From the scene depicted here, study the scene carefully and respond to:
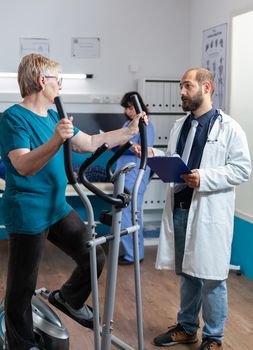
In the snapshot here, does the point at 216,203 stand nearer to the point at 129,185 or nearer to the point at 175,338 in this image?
the point at 175,338

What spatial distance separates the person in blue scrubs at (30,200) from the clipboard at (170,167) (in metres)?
0.21

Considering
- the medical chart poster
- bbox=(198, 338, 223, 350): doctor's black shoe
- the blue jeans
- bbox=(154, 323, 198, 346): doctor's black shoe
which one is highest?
the medical chart poster

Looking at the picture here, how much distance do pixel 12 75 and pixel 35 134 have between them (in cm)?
300

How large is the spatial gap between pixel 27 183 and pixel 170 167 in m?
0.73

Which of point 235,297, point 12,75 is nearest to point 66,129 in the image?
point 235,297

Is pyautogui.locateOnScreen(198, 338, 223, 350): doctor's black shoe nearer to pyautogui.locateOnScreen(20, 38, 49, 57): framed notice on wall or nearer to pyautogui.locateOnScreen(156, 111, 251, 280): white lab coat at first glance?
pyautogui.locateOnScreen(156, 111, 251, 280): white lab coat

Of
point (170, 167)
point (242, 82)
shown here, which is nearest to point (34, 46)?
point (242, 82)

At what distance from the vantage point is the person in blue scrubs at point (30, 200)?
7.55ft

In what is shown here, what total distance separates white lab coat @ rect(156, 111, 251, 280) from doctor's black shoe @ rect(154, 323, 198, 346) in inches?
17.5

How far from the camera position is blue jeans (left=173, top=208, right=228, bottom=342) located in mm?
2846

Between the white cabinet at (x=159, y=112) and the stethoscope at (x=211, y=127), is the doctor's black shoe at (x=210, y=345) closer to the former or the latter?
the stethoscope at (x=211, y=127)

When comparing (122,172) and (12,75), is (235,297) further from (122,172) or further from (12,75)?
(12,75)

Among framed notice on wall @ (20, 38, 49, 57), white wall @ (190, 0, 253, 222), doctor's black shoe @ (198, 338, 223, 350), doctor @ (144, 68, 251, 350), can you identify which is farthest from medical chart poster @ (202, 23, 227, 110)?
doctor's black shoe @ (198, 338, 223, 350)

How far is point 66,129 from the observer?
6.57 ft
